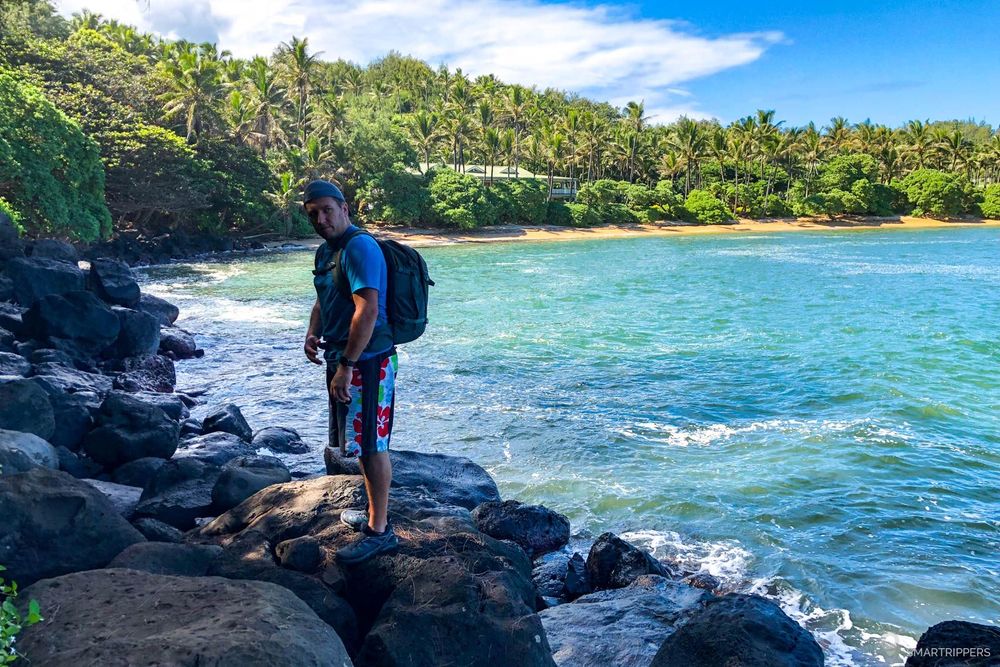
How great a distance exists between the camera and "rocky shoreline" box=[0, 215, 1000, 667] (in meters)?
3.03

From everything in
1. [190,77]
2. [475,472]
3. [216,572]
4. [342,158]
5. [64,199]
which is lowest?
[475,472]

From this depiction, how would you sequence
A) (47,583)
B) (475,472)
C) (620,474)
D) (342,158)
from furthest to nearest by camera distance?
(342,158), (620,474), (475,472), (47,583)

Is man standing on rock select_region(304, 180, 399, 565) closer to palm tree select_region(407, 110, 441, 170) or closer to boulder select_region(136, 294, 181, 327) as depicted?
boulder select_region(136, 294, 181, 327)

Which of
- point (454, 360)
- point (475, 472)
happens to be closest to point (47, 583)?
point (475, 472)

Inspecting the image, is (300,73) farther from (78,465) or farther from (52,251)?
(78,465)

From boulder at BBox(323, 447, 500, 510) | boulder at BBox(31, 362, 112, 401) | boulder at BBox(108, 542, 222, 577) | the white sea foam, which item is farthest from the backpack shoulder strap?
the white sea foam

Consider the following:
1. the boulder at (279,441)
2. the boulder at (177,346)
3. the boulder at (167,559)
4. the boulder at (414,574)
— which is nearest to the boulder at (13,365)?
the boulder at (279,441)

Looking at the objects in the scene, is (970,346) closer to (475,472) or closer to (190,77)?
(475,472)

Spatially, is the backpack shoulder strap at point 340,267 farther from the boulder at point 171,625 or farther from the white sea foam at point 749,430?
the white sea foam at point 749,430

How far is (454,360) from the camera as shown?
1570cm

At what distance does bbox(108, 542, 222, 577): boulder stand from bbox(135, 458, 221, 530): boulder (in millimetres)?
1883

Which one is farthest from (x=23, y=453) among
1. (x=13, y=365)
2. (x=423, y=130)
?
(x=423, y=130)

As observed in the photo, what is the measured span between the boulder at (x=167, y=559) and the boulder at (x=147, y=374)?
8.37m

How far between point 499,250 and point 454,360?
111 ft
